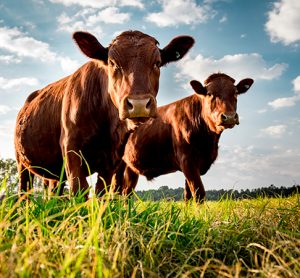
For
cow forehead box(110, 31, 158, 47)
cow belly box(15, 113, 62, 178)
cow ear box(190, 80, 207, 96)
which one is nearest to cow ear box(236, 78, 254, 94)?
cow ear box(190, 80, 207, 96)

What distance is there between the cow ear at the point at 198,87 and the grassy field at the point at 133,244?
576 centimetres

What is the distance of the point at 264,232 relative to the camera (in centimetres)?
370

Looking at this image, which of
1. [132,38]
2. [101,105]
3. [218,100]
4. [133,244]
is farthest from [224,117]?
[133,244]

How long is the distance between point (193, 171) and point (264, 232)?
19.1ft

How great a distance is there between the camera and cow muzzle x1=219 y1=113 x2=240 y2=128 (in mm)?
8914

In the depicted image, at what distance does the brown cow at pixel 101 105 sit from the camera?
477 centimetres

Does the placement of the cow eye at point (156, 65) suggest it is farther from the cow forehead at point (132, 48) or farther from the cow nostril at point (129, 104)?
the cow nostril at point (129, 104)

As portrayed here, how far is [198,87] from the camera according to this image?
32.3ft

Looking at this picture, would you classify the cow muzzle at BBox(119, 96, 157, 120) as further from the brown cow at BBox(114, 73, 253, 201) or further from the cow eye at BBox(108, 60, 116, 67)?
the brown cow at BBox(114, 73, 253, 201)

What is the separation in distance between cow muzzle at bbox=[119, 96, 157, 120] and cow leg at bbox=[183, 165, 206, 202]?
4524mm

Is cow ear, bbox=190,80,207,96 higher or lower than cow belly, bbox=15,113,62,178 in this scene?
higher

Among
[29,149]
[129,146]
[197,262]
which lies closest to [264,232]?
[197,262]

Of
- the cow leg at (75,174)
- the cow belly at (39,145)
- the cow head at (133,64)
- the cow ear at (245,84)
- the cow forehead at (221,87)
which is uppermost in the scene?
the cow ear at (245,84)

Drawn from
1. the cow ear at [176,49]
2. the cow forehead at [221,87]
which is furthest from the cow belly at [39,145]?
the cow forehead at [221,87]
